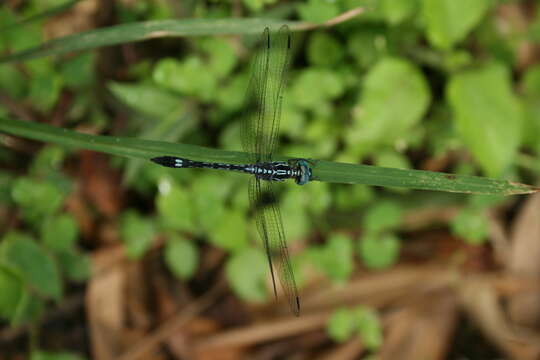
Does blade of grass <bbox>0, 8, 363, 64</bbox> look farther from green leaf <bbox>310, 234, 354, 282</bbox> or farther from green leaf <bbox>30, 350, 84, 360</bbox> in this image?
green leaf <bbox>30, 350, 84, 360</bbox>

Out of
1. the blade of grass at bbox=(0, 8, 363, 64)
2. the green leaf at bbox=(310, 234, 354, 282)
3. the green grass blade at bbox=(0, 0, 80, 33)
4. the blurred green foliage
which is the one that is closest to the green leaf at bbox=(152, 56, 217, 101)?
the blurred green foliage

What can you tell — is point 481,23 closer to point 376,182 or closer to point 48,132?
point 376,182

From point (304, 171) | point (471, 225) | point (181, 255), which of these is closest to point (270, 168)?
point (304, 171)

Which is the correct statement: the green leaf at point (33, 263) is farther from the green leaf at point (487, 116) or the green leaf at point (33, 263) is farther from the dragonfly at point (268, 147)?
the green leaf at point (487, 116)

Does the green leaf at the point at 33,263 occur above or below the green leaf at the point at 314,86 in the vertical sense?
below

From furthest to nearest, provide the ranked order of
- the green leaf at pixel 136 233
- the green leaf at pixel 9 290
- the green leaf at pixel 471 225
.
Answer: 1. the green leaf at pixel 471 225
2. the green leaf at pixel 136 233
3. the green leaf at pixel 9 290

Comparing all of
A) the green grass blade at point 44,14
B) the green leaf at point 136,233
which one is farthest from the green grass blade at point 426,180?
the green leaf at point 136,233
